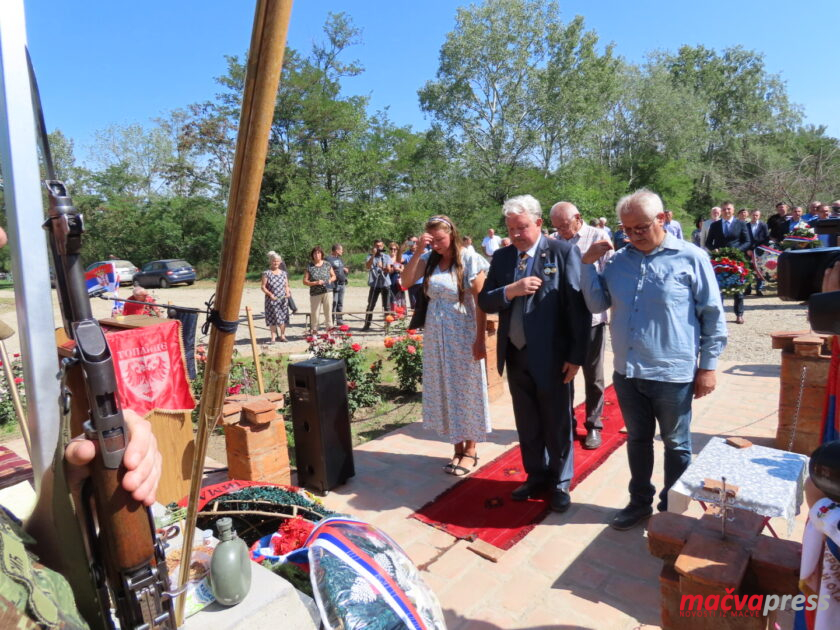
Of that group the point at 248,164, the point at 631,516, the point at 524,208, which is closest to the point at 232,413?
the point at 524,208

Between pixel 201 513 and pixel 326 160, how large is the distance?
90.7 ft

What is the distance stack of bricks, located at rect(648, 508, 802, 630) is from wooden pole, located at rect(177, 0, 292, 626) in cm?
171

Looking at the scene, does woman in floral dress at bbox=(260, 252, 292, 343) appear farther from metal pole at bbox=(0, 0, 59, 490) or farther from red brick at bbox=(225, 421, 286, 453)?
metal pole at bbox=(0, 0, 59, 490)

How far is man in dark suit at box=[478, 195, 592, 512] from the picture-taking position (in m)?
3.11

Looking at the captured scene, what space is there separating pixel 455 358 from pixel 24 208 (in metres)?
3.06

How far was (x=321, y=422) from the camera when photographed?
353 centimetres

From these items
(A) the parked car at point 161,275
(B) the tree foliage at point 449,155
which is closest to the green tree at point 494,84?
(B) the tree foliage at point 449,155

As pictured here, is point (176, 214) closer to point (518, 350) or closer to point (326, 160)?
point (326, 160)

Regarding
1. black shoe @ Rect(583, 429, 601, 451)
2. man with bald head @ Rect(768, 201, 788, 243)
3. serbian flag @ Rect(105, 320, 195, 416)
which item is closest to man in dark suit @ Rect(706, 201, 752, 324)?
man with bald head @ Rect(768, 201, 788, 243)

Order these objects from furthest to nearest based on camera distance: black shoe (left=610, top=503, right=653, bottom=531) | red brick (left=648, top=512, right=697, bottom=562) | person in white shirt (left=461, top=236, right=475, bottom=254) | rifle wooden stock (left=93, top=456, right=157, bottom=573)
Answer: person in white shirt (left=461, top=236, right=475, bottom=254) < black shoe (left=610, top=503, right=653, bottom=531) < red brick (left=648, top=512, right=697, bottom=562) < rifle wooden stock (left=93, top=456, right=157, bottom=573)

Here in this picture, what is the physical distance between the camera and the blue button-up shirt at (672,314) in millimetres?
2678

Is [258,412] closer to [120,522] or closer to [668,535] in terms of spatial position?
[668,535]

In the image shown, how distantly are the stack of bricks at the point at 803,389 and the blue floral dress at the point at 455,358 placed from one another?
230 centimetres

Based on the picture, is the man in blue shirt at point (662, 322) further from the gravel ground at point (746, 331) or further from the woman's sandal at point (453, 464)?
the gravel ground at point (746, 331)
